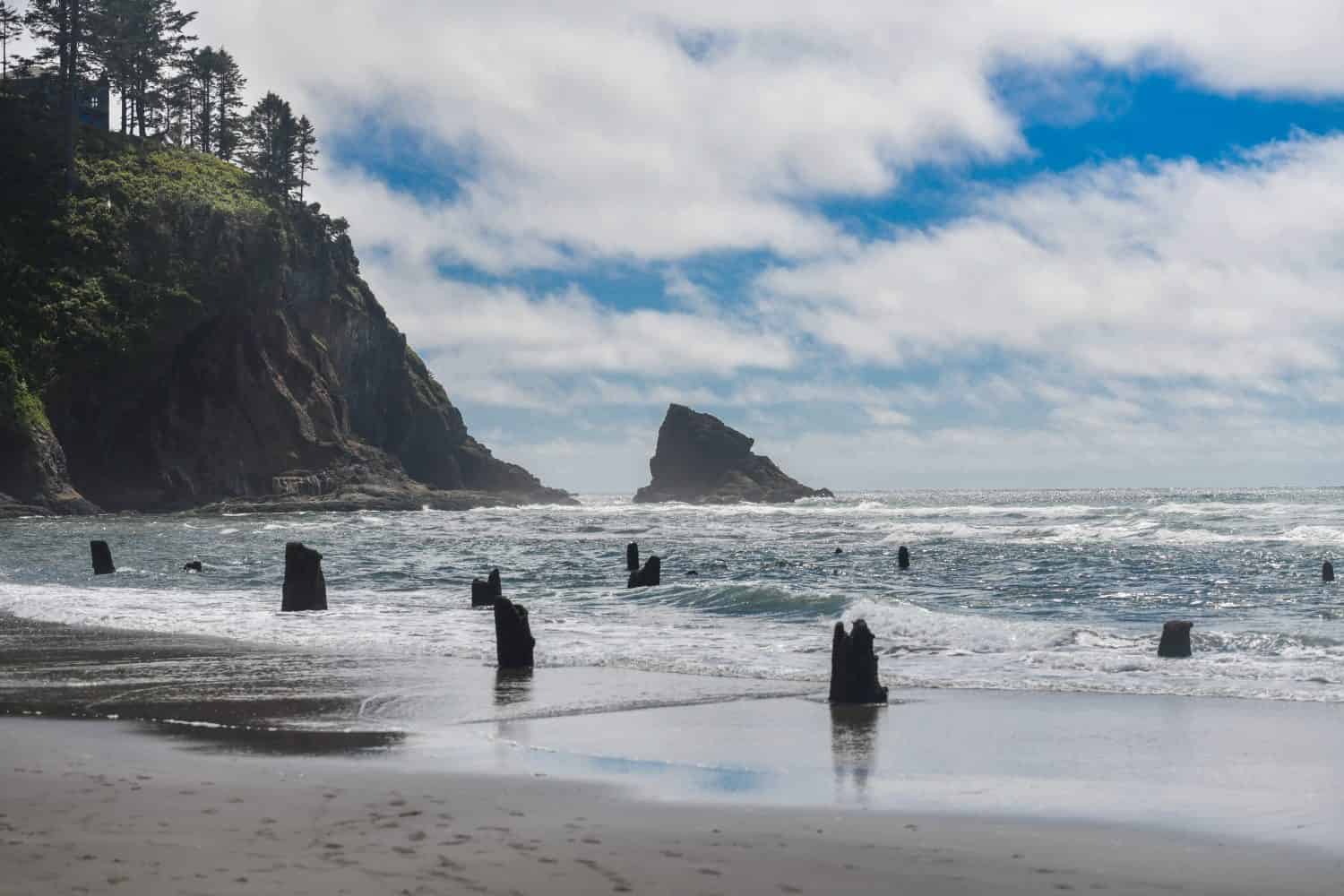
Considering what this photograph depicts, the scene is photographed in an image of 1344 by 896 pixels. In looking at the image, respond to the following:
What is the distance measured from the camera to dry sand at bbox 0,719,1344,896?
6305 mm

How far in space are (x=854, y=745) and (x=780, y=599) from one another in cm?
1537

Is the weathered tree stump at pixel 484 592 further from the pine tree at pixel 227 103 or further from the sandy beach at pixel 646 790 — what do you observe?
the pine tree at pixel 227 103

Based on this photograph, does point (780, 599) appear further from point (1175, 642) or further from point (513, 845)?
point (513, 845)

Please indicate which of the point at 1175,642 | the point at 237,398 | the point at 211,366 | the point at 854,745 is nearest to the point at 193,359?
the point at 211,366

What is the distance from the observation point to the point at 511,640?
1609 centimetres

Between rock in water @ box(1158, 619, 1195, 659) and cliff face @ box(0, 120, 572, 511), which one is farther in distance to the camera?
cliff face @ box(0, 120, 572, 511)

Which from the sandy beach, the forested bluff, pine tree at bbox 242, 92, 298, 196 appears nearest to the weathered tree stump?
the sandy beach

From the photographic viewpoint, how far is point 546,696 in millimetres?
13656

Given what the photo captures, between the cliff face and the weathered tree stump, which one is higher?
the cliff face

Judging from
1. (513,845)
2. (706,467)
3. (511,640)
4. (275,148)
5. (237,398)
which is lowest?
(513,845)

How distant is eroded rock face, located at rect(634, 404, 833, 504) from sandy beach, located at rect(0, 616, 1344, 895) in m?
148

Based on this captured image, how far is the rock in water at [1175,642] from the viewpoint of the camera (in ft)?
56.7

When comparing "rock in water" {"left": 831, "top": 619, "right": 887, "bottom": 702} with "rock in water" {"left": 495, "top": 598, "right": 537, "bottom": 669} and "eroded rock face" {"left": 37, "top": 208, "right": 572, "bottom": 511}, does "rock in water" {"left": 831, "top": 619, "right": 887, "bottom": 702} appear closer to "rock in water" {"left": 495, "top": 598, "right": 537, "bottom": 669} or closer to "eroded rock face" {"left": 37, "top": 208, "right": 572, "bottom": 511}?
"rock in water" {"left": 495, "top": 598, "right": 537, "bottom": 669}

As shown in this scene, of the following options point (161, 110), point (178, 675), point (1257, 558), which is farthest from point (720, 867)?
point (161, 110)
